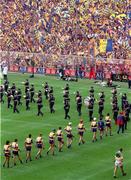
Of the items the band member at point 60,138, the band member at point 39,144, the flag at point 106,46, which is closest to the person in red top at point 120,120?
the band member at point 60,138

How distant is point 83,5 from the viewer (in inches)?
2795

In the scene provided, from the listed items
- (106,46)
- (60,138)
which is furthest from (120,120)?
(106,46)

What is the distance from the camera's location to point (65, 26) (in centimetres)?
7212

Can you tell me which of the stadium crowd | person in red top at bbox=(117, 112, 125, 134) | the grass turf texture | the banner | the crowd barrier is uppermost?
the stadium crowd

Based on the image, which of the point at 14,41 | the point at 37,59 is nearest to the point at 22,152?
the point at 37,59

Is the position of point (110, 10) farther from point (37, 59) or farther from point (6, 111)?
point (6, 111)

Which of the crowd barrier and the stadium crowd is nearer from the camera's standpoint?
the crowd barrier

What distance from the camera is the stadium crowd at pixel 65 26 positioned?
223 ft

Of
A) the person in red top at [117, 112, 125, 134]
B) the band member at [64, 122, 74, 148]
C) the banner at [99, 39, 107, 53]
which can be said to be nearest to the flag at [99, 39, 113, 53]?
the banner at [99, 39, 107, 53]

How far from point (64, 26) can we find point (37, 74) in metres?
9.49

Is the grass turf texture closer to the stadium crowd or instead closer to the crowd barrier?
the crowd barrier

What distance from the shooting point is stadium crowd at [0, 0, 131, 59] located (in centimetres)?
6788

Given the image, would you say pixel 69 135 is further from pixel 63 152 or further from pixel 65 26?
pixel 65 26

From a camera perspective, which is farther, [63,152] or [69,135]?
[69,135]
